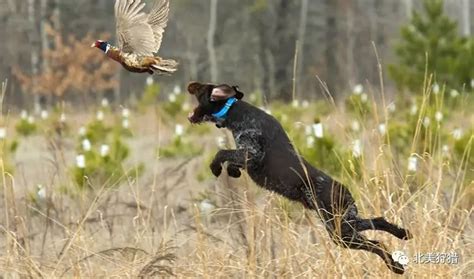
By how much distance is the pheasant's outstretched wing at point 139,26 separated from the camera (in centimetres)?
220

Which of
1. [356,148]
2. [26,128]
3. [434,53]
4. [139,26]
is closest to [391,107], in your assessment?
[356,148]

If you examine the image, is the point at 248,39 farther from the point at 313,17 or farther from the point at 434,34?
the point at 434,34

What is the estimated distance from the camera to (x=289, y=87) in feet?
61.6

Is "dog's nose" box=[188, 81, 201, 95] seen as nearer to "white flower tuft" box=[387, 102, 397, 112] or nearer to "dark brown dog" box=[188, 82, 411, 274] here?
"dark brown dog" box=[188, 82, 411, 274]

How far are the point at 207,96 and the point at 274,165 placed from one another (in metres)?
0.27

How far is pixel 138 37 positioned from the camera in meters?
2.21

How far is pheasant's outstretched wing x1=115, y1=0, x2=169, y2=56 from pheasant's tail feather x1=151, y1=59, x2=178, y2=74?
66 millimetres

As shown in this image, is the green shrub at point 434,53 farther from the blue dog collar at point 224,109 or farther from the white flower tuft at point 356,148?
the blue dog collar at point 224,109

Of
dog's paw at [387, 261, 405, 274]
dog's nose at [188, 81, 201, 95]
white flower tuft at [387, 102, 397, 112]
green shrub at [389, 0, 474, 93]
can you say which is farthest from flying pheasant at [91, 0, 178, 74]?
green shrub at [389, 0, 474, 93]

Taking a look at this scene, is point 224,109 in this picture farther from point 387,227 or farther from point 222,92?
point 387,227

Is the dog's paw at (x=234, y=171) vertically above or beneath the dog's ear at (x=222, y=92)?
beneath

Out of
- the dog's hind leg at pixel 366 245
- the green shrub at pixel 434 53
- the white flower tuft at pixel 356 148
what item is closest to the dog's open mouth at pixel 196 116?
the dog's hind leg at pixel 366 245

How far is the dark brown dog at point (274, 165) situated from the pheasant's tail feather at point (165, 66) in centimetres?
13

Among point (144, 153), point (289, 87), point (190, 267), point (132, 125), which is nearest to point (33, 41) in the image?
point (289, 87)
